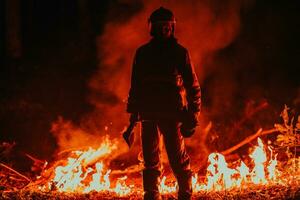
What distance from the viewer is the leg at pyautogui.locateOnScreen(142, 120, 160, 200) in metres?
7.02

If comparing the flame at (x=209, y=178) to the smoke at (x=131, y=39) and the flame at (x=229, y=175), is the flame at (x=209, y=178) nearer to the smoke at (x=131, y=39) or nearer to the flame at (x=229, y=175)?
the flame at (x=229, y=175)

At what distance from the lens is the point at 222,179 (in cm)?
804

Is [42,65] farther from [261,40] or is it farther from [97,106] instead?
[261,40]

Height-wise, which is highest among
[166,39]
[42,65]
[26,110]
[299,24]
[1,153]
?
[299,24]

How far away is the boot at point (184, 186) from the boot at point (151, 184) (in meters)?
0.33

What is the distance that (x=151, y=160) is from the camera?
702cm

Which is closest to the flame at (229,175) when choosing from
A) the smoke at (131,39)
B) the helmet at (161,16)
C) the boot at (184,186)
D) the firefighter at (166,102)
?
the boot at (184,186)

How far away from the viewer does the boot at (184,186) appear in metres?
6.96

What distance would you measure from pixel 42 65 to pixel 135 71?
7866 millimetres

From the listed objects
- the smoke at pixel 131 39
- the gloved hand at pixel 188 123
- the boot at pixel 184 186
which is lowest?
the boot at pixel 184 186

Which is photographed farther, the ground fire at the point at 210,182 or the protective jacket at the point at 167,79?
the ground fire at the point at 210,182

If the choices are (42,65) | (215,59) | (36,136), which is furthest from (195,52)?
(42,65)

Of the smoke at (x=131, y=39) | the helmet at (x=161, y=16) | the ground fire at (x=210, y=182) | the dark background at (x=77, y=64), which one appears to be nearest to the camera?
the helmet at (x=161, y=16)

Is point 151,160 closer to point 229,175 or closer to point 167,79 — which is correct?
point 167,79
